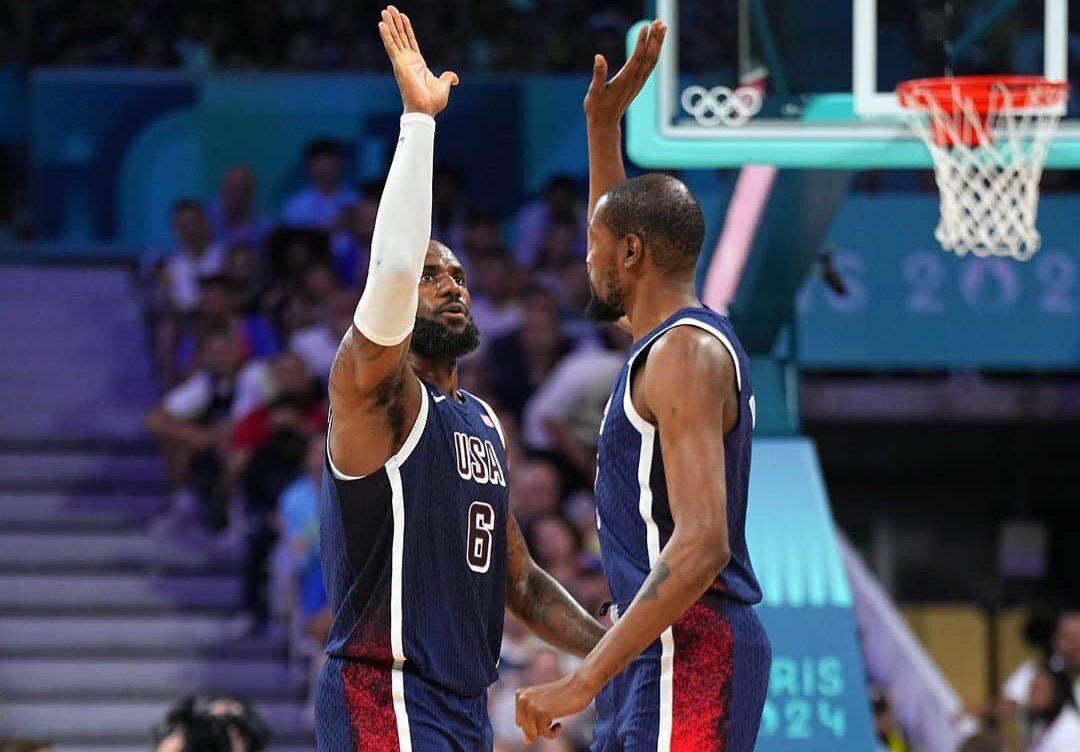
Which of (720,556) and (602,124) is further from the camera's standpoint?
(602,124)

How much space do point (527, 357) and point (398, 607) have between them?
6297 mm

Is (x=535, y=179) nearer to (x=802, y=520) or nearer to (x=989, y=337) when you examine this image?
(x=989, y=337)

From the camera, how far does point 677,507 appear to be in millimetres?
4098

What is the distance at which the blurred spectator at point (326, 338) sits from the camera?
10945 millimetres

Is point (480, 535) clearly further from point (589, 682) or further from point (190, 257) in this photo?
point (190, 257)

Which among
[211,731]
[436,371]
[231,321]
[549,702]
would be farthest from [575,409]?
[549,702]

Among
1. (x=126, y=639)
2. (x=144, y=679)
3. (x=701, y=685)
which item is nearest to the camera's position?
(x=701, y=685)

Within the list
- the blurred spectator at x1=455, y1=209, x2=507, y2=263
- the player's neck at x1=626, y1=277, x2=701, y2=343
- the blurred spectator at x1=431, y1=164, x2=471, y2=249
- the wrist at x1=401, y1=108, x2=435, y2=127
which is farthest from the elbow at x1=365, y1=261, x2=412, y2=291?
the blurred spectator at x1=431, y1=164, x2=471, y2=249

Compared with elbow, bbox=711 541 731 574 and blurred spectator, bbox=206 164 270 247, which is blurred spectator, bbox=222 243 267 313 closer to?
blurred spectator, bbox=206 164 270 247

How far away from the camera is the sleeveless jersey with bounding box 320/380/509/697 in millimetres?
4367

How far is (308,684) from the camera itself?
10.1 m

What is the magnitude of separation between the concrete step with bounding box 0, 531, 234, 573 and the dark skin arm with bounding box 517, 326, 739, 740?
720 centimetres

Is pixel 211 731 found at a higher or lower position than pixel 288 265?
lower

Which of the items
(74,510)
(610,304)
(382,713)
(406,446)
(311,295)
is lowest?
(74,510)
